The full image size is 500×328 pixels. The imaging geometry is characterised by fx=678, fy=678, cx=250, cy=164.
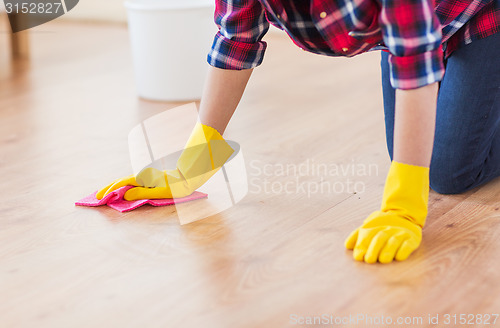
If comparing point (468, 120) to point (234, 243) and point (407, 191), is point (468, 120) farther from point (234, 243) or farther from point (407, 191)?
point (234, 243)

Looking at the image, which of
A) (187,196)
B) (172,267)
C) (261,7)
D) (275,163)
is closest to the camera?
(172,267)

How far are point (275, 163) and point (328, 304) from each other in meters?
0.66

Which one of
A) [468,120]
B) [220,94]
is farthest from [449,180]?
[220,94]

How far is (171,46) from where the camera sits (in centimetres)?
218

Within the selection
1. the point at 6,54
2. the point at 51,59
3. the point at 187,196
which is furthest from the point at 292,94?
the point at 6,54

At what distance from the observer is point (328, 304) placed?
0.97 metres

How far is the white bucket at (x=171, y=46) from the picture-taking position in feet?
7.04

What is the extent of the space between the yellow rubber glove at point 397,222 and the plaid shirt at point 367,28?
0.51 ft

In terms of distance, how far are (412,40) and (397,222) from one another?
303 mm

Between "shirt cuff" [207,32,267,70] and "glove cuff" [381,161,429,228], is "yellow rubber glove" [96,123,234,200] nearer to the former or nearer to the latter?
"shirt cuff" [207,32,267,70]

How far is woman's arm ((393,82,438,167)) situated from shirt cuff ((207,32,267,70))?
335mm

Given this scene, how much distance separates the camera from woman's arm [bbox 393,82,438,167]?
107 centimetres

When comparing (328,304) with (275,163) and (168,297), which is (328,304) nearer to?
(168,297)

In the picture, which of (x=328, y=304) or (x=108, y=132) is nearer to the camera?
(x=328, y=304)
